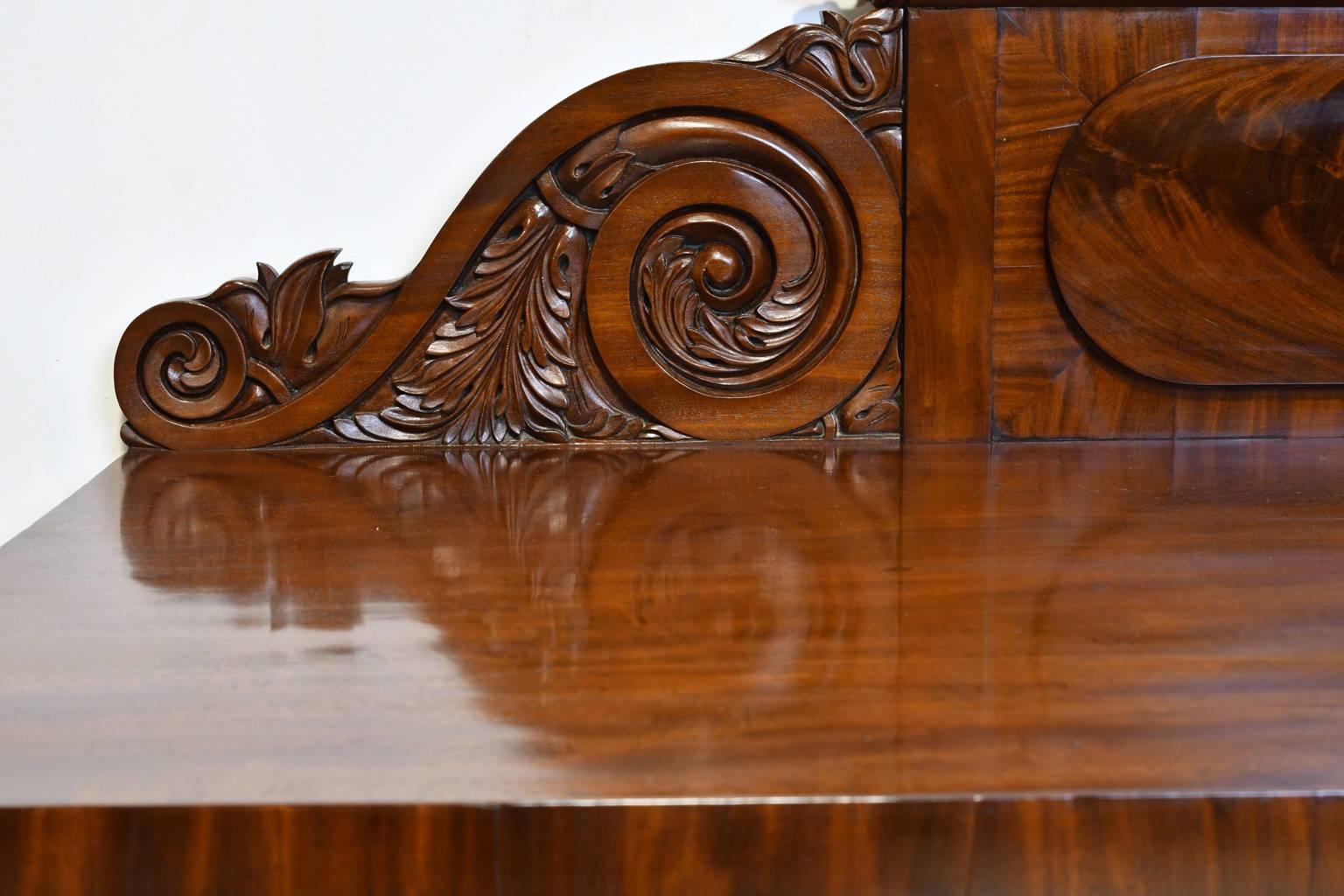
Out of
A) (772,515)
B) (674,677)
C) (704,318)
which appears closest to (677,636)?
(674,677)

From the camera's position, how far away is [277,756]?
0.40 meters

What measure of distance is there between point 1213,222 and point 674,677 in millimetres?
668

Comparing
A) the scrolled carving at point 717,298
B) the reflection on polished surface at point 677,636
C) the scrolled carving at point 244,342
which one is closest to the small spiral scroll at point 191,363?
the scrolled carving at point 244,342

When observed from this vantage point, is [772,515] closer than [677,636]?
No

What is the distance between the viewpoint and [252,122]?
3.26 feet

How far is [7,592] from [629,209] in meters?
0.50

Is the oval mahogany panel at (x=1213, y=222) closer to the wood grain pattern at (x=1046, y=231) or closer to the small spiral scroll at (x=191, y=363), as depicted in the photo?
the wood grain pattern at (x=1046, y=231)

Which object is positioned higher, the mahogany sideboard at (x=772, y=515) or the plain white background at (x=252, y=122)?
the plain white background at (x=252, y=122)

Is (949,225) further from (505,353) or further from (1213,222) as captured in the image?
(505,353)

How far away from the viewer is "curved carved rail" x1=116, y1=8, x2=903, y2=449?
927 millimetres

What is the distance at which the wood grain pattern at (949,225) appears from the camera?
0.92 metres

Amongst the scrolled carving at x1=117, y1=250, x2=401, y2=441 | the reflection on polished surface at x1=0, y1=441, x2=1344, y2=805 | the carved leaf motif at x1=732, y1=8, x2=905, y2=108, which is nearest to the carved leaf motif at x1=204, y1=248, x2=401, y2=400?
the scrolled carving at x1=117, y1=250, x2=401, y2=441

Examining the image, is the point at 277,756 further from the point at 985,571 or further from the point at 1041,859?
the point at 985,571

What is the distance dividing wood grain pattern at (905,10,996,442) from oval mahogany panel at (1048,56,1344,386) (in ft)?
0.20
